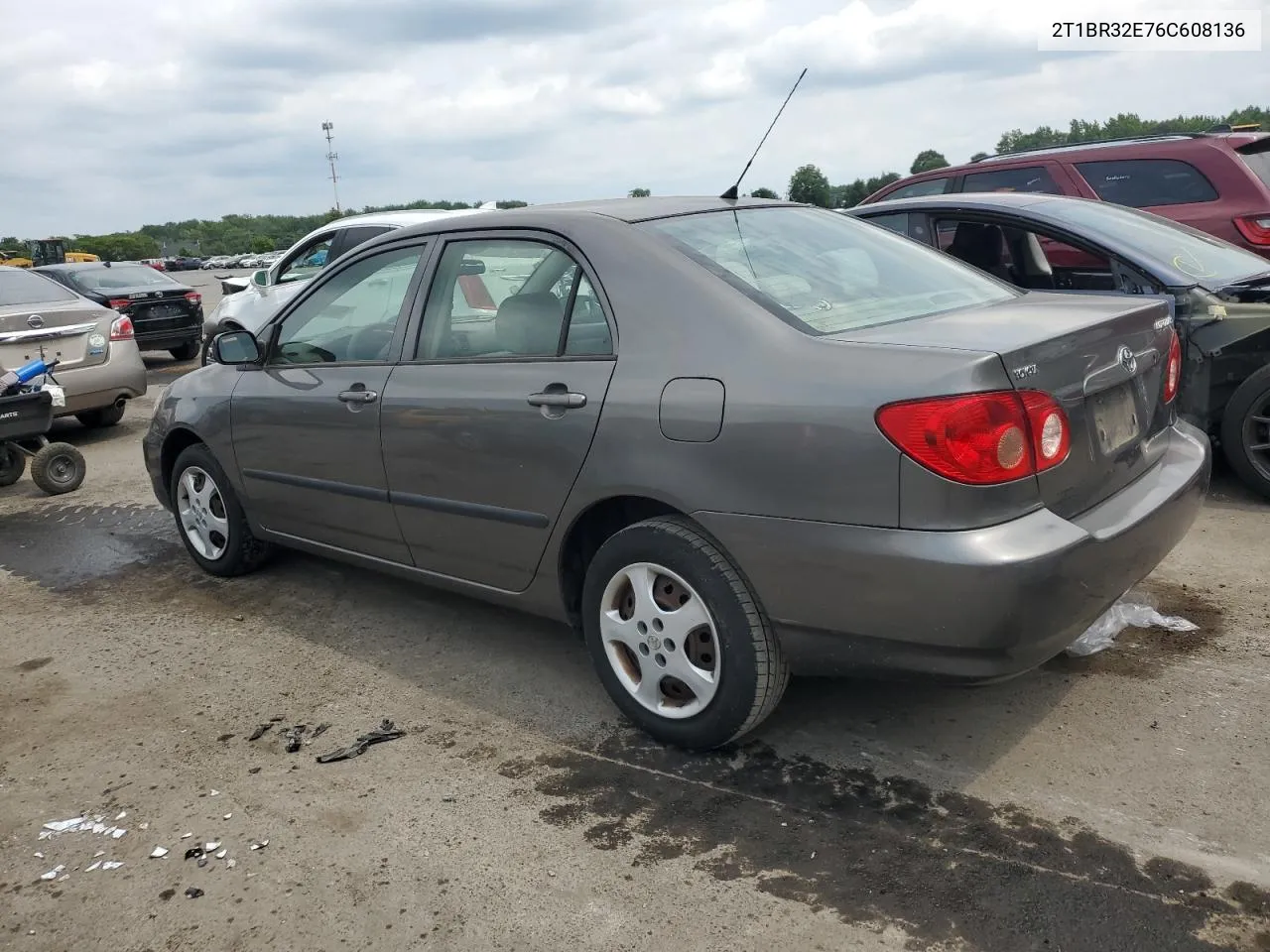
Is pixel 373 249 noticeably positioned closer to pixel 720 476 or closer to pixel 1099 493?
pixel 720 476

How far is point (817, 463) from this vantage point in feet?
9.30

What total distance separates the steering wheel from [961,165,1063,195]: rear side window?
17.4 feet

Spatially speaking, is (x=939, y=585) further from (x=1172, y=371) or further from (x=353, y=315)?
(x=353, y=315)

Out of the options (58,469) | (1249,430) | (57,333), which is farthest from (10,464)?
(1249,430)

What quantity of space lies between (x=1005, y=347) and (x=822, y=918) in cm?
147

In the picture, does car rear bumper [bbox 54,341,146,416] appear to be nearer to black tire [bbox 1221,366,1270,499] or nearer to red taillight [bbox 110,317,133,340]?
red taillight [bbox 110,317,133,340]

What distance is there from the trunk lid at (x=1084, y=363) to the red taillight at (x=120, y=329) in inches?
317

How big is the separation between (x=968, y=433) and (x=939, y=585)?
0.38 m

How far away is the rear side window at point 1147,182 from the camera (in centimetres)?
729

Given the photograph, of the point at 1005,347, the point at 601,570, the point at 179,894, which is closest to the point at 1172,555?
the point at 1005,347

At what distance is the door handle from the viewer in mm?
3385

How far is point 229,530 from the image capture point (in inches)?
203

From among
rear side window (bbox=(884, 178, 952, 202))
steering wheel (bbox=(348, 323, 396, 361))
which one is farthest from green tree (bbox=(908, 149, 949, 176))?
steering wheel (bbox=(348, 323, 396, 361))

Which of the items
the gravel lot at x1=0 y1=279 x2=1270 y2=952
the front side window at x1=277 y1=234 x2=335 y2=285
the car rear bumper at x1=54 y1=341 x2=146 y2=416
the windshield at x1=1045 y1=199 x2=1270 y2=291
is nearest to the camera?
the gravel lot at x1=0 y1=279 x2=1270 y2=952
